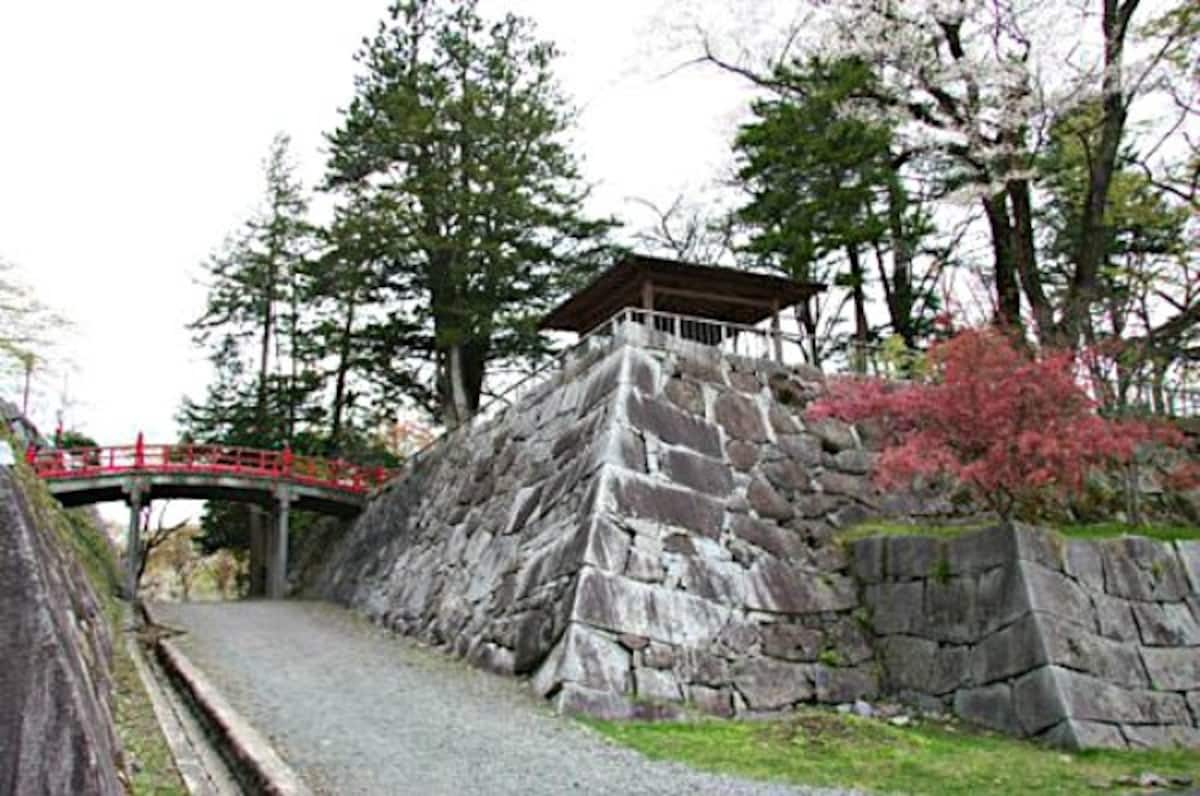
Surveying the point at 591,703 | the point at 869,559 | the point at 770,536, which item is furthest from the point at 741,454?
the point at 591,703

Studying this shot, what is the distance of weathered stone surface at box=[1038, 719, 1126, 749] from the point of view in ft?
26.4

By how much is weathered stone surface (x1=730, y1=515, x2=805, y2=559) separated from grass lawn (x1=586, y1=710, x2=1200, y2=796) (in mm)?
2257

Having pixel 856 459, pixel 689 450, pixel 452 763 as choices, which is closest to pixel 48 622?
pixel 452 763

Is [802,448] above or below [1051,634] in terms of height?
above

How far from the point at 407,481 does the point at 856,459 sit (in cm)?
949

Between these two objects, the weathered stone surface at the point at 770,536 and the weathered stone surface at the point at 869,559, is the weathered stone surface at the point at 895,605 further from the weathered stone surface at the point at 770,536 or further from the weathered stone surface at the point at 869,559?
the weathered stone surface at the point at 770,536

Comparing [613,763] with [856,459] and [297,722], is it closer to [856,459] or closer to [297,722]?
[297,722]

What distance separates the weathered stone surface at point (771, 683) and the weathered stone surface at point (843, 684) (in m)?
0.13

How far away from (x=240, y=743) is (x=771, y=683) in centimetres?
546

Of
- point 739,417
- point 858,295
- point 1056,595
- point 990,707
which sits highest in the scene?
point 858,295

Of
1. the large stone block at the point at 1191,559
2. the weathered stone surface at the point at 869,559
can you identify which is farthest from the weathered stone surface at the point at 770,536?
the large stone block at the point at 1191,559

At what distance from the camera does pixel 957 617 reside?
9.55 metres

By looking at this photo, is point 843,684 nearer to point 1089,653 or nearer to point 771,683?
point 771,683

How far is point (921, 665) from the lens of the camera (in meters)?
9.82
